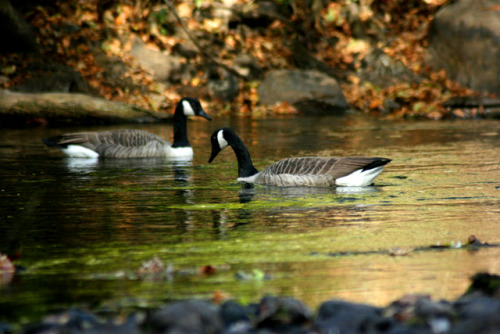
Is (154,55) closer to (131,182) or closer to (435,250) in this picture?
(131,182)

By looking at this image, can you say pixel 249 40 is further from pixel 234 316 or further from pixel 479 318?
pixel 479 318

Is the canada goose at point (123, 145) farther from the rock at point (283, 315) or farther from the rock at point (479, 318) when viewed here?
the rock at point (479, 318)

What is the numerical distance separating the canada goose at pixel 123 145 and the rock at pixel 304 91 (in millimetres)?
11943

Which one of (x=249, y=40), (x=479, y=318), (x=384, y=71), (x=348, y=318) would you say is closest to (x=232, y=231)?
(x=348, y=318)

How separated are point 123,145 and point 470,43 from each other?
17.6 metres

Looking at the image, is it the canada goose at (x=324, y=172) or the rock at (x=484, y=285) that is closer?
the rock at (x=484, y=285)

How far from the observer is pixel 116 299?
5.89 meters

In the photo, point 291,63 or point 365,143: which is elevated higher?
point 291,63

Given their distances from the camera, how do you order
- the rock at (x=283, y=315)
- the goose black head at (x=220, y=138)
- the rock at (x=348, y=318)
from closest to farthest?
the rock at (x=348, y=318), the rock at (x=283, y=315), the goose black head at (x=220, y=138)

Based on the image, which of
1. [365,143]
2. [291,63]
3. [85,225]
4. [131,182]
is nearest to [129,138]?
[131,182]

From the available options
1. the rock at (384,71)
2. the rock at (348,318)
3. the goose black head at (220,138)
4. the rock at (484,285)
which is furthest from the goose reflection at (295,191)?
the rock at (384,71)

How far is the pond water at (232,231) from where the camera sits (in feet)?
20.2

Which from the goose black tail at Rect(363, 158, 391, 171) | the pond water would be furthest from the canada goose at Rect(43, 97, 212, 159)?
the goose black tail at Rect(363, 158, 391, 171)

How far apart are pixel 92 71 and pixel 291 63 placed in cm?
817
